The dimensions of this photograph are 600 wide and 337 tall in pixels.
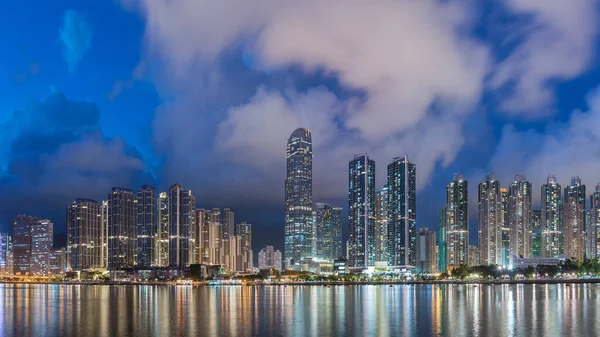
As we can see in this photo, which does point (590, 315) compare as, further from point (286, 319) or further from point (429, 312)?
point (286, 319)

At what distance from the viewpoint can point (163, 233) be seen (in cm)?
18650

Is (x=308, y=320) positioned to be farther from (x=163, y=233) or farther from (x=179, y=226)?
(x=163, y=233)

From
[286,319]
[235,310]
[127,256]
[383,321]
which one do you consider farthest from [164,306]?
[127,256]

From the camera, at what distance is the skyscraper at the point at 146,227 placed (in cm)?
18850

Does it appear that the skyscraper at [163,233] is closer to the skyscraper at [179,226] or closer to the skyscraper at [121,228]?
the skyscraper at [179,226]

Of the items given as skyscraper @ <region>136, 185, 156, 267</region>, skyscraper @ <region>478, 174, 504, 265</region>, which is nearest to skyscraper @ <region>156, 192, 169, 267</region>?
skyscraper @ <region>136, 185, 156, 267</region>

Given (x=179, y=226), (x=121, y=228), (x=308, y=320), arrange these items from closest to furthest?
1. (x=308, y=320)
2. (x=179, y=226)
3. (x=121, y=228)

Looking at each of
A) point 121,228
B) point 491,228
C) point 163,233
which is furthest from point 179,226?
point 491,228

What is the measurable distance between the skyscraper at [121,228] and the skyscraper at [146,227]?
280cm

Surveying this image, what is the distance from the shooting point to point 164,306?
69.1 metres

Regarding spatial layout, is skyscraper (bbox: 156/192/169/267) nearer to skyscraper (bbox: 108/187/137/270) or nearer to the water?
skyscraper (bbox: 108/187/137/270)

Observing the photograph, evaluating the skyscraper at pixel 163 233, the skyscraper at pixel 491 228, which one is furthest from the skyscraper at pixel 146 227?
the skyscraper at pixel 491 228

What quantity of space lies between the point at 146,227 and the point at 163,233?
670 centimetres

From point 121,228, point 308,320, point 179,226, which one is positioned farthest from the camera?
point 121,228
